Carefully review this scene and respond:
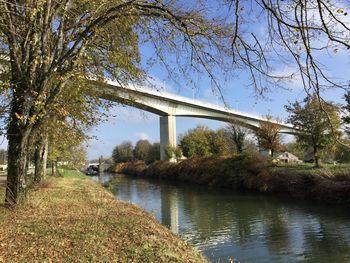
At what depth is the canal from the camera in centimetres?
1345

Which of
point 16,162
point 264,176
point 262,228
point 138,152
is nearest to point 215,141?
point 264,176

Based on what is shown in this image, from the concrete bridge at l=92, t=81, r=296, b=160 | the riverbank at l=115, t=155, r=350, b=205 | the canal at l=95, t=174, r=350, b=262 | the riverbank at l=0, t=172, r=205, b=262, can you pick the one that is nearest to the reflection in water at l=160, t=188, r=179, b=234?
the canal at l=95, t=174, r=350, b=262

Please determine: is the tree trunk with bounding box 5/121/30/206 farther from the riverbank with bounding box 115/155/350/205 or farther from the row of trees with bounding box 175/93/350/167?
the riverbank with bounding box 115/155/350/205

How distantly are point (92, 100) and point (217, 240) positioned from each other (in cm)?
766

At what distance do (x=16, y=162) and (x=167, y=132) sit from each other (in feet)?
193

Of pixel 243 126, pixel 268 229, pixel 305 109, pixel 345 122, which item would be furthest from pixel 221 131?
pixel 268 229

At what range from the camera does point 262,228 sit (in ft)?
60.2

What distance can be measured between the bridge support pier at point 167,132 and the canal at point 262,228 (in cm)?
4069

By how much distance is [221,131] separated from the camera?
68375 mm

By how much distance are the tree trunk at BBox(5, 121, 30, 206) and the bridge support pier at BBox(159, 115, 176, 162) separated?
5549cm

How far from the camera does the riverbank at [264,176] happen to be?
26969 millimetres

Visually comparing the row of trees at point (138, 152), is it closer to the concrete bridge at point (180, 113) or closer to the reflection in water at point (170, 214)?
the concrete bridge at point (180, 113)

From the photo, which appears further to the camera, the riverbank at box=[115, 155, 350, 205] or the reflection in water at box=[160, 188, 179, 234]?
the riverbank at box=[115, 155, 350, 205]

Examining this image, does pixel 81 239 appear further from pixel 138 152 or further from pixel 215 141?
pixel 138 152
